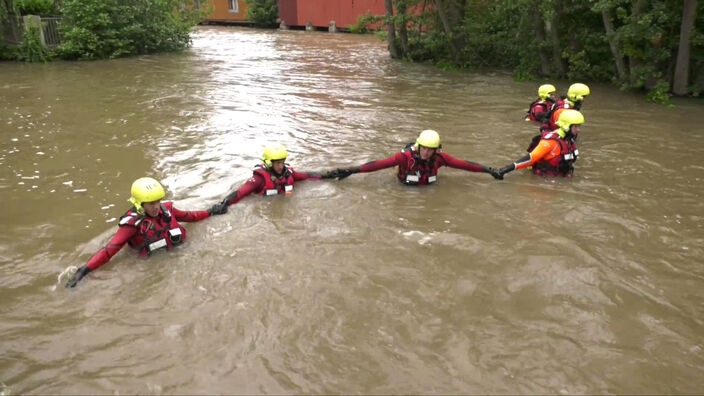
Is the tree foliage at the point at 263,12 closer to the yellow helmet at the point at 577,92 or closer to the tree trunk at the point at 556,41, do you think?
the tree trunk at the point at 556,41

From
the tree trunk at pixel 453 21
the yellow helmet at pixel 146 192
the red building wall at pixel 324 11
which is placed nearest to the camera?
the yellow helmet at pixel 146 192

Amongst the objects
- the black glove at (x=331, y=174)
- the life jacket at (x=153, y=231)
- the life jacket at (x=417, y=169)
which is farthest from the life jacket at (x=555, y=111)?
the life jacket at (x=153, y=231)

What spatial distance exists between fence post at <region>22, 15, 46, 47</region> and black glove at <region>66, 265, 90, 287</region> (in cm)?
2046

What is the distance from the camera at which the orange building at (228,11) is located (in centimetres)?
4653

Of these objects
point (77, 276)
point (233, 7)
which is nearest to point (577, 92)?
point (77, 276)

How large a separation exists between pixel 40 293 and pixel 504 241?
17.4 ft

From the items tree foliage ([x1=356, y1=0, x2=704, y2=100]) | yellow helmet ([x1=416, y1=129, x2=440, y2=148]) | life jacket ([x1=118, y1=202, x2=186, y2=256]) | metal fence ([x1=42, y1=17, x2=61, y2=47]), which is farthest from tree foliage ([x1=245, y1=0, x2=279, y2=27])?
life jacket ([x1=118, y1=202, x2=186, y2=256])

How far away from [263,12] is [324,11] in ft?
24.3

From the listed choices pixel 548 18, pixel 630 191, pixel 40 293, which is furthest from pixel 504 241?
pixel 548 18

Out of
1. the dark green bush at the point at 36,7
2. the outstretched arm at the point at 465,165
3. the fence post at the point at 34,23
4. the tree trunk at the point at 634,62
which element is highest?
the dark green bush at the point at 36,7

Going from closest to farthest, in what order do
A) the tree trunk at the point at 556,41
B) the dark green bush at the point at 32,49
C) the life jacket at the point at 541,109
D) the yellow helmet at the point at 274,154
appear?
the yellow helmet at the point at 274,154 < the life jacket at the point at 541,109 < the tree trunk at the point at 556,41 < the dark green bush at the point at 32,49

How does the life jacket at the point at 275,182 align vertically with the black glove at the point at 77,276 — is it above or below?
above

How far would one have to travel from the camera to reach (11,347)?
475 centimetres

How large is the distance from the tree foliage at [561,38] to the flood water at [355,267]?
279 centimetres
